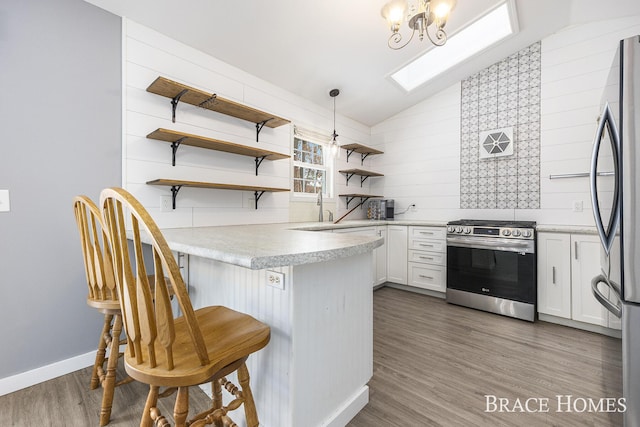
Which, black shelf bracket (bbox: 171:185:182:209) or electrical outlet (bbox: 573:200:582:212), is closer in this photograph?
black shelf bracket (bbox: 171:185:182:209)

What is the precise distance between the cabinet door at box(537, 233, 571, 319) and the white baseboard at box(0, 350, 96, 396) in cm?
371

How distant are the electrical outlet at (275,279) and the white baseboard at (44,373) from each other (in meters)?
1.62

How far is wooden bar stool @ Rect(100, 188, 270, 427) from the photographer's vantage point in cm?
81

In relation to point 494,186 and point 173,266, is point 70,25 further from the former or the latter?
point 494,186

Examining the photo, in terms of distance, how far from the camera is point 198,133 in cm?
241

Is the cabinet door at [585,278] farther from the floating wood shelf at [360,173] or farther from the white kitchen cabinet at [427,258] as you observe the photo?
the floating wood shelf at [360,173]

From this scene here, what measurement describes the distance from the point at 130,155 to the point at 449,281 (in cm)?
322

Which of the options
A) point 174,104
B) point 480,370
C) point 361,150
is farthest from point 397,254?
point 174,104

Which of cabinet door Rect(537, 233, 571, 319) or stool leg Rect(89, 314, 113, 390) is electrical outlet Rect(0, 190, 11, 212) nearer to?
stool leg Rect(89, 314, 113, 390)

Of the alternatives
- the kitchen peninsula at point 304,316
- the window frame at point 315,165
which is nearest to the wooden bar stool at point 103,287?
the kitchen peninsula at point 304,316

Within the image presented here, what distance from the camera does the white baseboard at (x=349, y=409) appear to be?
1315 mm

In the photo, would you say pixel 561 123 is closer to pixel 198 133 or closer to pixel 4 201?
pixel 198 133

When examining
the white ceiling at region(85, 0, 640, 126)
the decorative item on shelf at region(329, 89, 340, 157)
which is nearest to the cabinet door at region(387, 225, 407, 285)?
the decorative item on shelf at region(329, 89, 340, 157)

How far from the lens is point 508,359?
198cm
